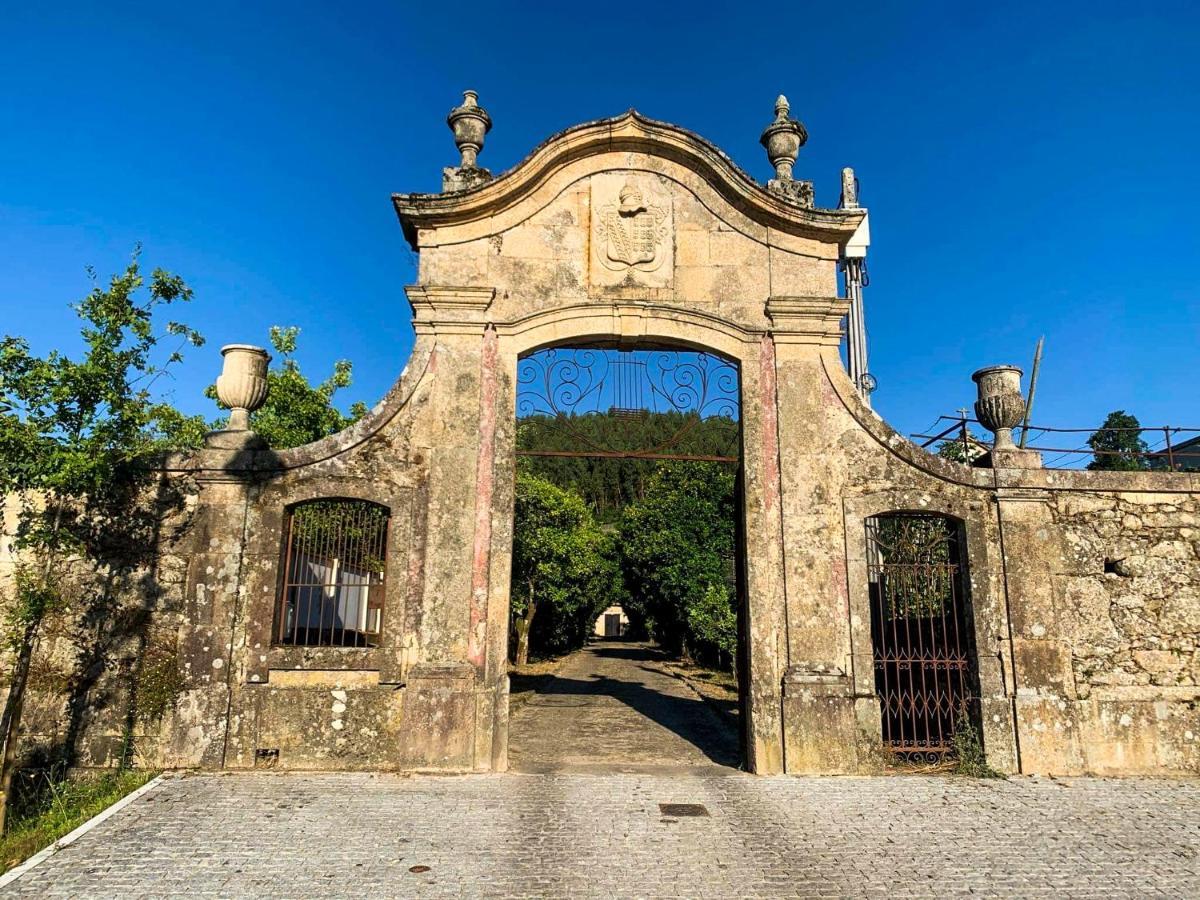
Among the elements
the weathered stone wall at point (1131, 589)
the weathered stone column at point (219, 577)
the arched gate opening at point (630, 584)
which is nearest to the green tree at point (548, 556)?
the arched gate opening at point (630, 584)

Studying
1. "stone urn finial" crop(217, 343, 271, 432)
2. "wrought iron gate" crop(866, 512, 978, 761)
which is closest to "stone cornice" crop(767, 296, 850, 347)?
"wrought iron gate" crop(866, 512, 978, 761)

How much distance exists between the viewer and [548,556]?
22.2 m

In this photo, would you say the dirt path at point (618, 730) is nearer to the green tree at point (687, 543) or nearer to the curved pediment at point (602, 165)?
the green tree at point (687, 543)

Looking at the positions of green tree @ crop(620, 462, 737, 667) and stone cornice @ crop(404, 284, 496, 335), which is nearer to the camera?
stone cornice @ crop(404, 284, 496, 335)

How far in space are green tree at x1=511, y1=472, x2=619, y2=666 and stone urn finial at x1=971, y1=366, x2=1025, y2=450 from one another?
1435 centimetres

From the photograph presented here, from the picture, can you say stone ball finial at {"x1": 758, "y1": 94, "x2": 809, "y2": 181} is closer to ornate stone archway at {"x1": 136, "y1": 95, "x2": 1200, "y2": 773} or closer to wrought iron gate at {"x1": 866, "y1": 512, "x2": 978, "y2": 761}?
ornate stone archway at {"x1": 136, "y1": 95, "x2": 1200, "y2": 773}

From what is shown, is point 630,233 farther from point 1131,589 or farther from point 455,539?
point 1131,589

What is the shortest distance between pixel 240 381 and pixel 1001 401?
7762 mm

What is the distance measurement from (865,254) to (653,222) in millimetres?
10313

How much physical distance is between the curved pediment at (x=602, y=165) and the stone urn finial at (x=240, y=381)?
210 cm

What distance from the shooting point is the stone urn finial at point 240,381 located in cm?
768

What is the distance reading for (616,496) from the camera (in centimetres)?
3306

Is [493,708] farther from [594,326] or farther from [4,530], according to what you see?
[4,530]

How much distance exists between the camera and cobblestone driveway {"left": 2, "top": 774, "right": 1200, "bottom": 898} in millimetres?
4551
